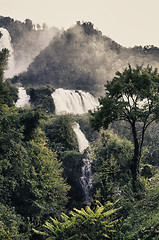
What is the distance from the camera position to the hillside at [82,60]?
9869 centimetres

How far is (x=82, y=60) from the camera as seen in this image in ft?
351

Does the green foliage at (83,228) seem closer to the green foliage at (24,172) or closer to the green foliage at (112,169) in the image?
the green foliage at (24,172)

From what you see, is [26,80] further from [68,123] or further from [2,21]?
[68,123]

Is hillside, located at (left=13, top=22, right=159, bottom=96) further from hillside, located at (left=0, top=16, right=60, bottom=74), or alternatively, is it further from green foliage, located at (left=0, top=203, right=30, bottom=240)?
green foliage, located at (left=0, top=203, right=30, bottom=240)

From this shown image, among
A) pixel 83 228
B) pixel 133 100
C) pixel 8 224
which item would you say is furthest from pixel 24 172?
pixel 133 100

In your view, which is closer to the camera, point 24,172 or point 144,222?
point 144,222

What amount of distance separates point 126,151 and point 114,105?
26.3 ft

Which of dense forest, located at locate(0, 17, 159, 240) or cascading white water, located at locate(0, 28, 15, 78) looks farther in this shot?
cascading white water, located at locate(0, 28, 15, 78)

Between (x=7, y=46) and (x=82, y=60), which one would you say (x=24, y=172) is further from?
(x=7, y=46)

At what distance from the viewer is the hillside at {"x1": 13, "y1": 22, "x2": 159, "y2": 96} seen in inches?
3885

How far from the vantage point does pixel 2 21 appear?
13088cm

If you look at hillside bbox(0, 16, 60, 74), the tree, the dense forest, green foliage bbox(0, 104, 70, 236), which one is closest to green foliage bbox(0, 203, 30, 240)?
the dense forest

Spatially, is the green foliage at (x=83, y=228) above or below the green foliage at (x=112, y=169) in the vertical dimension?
below

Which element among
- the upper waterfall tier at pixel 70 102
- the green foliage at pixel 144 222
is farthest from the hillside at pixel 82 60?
the green foliage at pixel 144 222
